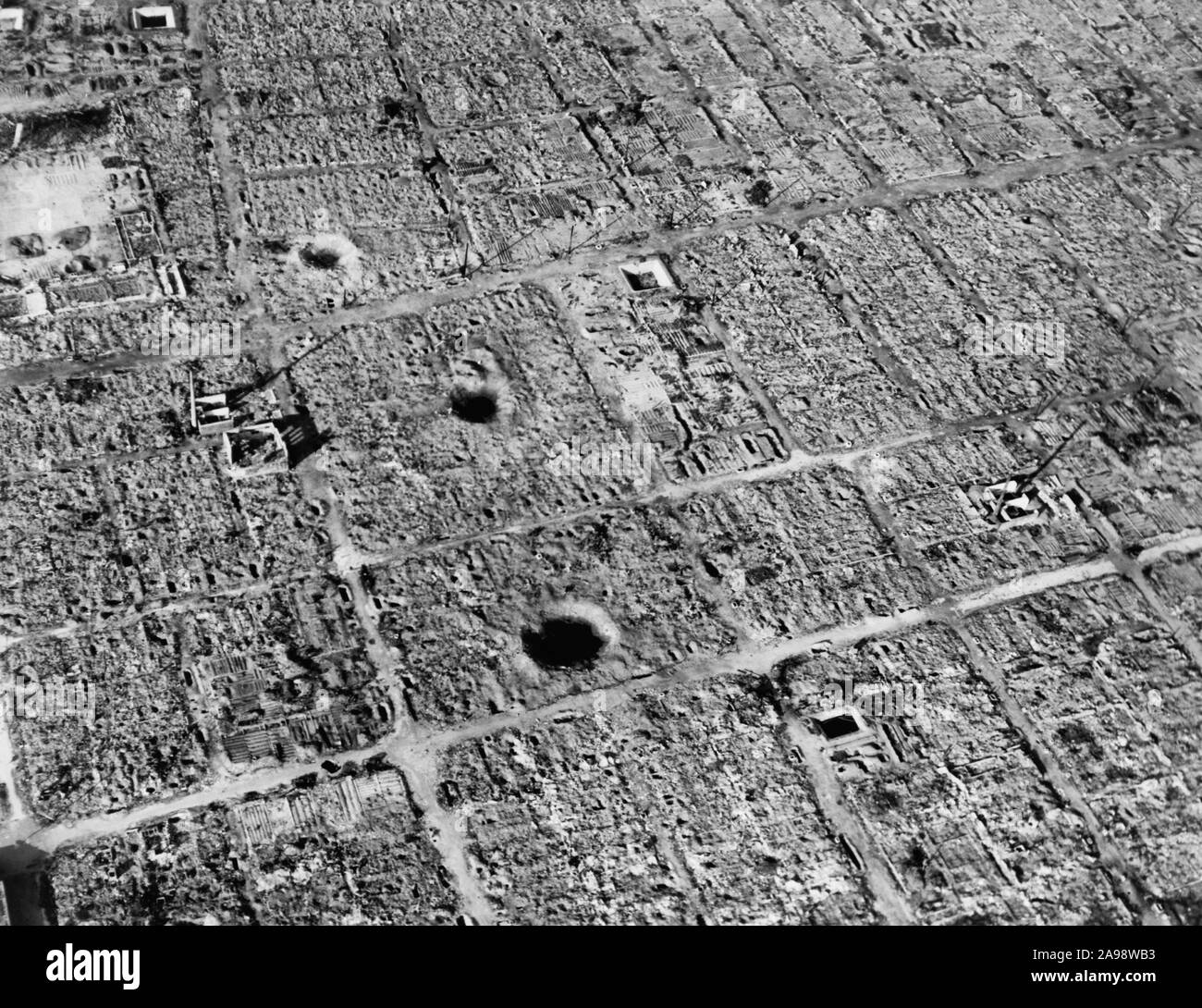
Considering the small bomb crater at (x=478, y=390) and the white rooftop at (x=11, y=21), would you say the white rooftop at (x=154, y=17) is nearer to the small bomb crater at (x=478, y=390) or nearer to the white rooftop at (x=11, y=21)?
the white rooftop at (x=11, y=21)

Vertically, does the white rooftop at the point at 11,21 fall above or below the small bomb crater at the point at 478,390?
above

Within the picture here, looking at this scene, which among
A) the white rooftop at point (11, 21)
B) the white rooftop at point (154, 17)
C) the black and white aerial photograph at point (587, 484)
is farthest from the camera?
the white rooftop at point (154, 17)

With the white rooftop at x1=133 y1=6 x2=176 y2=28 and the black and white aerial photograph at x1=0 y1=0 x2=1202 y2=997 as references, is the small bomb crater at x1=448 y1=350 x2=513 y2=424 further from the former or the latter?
the white rooftop at x1=133 y1=6 x2=176 y2=28

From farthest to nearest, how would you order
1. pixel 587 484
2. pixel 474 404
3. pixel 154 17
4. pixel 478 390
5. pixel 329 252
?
pixel 154 17 → pixel 329 252 → pixel 478 390 → pixel 474 404 → pixel 587 484

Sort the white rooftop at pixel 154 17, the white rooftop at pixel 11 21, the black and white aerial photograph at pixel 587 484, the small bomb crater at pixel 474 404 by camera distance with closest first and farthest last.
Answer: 1. the black and white aerial photograph at pixel 587 484
2. the small bomb crater at pixel 474 404
3. the white rooftop at pixel 11 21
4. the white rooftop at pixel 154 17

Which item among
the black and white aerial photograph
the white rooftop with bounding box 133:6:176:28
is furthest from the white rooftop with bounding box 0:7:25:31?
the white rooftop with bounding box 133:6:176:28

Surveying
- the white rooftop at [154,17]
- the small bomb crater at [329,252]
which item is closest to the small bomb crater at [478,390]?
the small bomb crater at [329,252]

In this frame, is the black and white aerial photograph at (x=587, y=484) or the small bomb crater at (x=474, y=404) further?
the small bomb crater at (x=474, y=404)

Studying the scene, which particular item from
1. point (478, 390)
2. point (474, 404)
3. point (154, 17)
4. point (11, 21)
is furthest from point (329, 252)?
point (11, 21)

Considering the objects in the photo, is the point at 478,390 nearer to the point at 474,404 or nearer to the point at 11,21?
the point at 474,404
